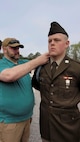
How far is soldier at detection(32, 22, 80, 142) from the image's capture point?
2881 mm

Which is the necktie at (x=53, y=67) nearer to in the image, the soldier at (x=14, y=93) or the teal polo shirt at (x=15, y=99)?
the soldier at (x=14, y=93)

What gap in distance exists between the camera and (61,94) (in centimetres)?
290

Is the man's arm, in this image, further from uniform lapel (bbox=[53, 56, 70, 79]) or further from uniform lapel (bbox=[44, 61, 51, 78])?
uniform lapel (bbox=[53, 56, 70, 79])

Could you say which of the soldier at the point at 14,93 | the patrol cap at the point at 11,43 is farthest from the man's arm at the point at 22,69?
the patrol cap at the point at 11,43

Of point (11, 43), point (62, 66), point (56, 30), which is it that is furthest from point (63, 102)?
point (11, 43)

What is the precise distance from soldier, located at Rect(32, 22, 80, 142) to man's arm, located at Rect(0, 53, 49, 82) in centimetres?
9

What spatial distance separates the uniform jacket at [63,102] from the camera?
2881mm

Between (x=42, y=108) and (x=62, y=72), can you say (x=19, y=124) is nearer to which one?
(x=42, y=108)

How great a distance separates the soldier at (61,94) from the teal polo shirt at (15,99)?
37 centimetres

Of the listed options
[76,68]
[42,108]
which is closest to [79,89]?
[76,68]

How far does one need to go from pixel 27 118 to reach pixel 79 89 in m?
0.82

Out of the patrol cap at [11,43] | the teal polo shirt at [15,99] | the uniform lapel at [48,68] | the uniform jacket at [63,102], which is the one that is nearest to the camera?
the uniform jacket at [63,102]

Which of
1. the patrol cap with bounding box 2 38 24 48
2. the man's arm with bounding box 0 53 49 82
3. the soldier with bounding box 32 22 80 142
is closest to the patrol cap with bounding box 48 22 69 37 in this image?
the soldier with bounding box 32 22 80 142

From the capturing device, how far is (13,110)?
325cm
